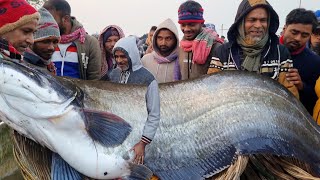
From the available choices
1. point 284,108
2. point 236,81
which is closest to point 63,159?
point 236,81

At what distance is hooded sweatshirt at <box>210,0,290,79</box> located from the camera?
10.0 ft

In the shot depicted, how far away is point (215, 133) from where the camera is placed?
2.60 m

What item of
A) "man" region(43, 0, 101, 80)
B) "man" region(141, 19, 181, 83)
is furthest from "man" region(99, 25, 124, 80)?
"man" region(141, 19, 181, 83)

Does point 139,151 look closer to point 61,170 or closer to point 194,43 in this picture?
point 61,170

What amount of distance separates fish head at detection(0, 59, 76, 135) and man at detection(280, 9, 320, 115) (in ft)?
6.93

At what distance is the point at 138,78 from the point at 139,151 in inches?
27.5

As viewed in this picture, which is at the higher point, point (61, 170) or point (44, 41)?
point (44, 41)

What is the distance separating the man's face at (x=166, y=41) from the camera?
3678 millimetres

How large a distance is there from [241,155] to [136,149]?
0.70 m

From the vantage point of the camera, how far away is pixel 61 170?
223 cm

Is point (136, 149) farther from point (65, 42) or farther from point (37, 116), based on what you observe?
point (65, 42)

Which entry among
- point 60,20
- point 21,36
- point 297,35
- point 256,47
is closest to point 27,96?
point 21,36

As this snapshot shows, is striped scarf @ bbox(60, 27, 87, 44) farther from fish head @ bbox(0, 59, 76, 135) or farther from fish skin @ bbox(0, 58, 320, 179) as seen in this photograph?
fish head @ bbox(0, 59, 76, 135)

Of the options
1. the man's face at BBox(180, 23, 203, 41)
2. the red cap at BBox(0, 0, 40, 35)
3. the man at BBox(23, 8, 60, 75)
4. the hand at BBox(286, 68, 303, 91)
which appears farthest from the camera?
the man's face at BBox(180, 23, 203, 41)
